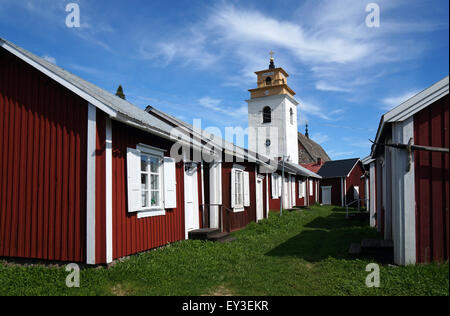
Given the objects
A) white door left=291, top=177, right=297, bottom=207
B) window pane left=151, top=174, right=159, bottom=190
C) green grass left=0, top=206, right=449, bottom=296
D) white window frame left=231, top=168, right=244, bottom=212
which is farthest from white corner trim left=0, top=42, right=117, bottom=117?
white door left=291, top=177, right=297, bottom=207

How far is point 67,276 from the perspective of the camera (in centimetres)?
598

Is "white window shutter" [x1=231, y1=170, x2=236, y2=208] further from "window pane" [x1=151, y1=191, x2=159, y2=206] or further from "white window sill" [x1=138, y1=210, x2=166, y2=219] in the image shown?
"window pane" [x1=151, y1=191, x2=159, y2=206]

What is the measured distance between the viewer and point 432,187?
6234mm

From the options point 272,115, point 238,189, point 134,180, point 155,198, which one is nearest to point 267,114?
point 272,115

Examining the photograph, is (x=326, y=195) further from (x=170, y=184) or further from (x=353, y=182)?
(x=170, y=184)

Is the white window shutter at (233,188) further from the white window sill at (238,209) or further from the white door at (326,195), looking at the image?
the white door at (326,195)

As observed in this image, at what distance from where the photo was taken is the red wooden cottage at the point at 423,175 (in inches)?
242

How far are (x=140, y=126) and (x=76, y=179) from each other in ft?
5.21

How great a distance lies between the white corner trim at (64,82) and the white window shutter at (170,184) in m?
2.46

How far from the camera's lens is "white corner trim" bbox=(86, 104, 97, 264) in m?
6.52

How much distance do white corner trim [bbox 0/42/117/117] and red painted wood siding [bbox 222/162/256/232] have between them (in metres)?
6.12

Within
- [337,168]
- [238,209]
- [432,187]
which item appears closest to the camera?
[432,187]

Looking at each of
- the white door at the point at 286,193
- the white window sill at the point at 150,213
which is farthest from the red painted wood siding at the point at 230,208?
the white door at the point at 286,193

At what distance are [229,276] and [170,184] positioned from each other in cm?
304
